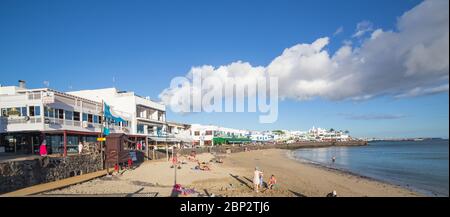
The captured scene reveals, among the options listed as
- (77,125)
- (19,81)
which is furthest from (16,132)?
(19,81)

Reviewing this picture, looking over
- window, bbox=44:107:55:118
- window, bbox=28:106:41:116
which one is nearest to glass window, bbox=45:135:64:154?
window, bbox=44:107:55:118

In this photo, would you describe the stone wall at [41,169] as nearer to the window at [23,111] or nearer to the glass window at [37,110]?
the glass window at [37,110]

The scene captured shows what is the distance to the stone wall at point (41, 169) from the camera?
49.6 feet

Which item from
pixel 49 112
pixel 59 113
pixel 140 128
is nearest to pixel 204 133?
pixel 140 128

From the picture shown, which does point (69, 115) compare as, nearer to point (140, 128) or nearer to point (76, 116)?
point (76, 116)

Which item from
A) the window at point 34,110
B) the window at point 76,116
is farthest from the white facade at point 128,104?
the window at point 34,110

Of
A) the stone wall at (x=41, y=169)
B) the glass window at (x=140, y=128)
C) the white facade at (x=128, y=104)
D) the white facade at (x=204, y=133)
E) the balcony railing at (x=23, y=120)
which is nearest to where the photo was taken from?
the stone wall at (x=41, y=169)

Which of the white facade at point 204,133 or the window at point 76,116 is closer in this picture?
the window at point 76,116

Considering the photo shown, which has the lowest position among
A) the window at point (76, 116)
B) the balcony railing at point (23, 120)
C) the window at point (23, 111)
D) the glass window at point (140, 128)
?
the glass window at point (140, 128)

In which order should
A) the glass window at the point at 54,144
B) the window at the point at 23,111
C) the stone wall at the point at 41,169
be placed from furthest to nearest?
1. the glass window at the point at 54,144
2. the window at the point at 23,111
3. the stone wall at the point at 41,169

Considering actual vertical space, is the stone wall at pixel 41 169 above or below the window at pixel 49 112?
below
